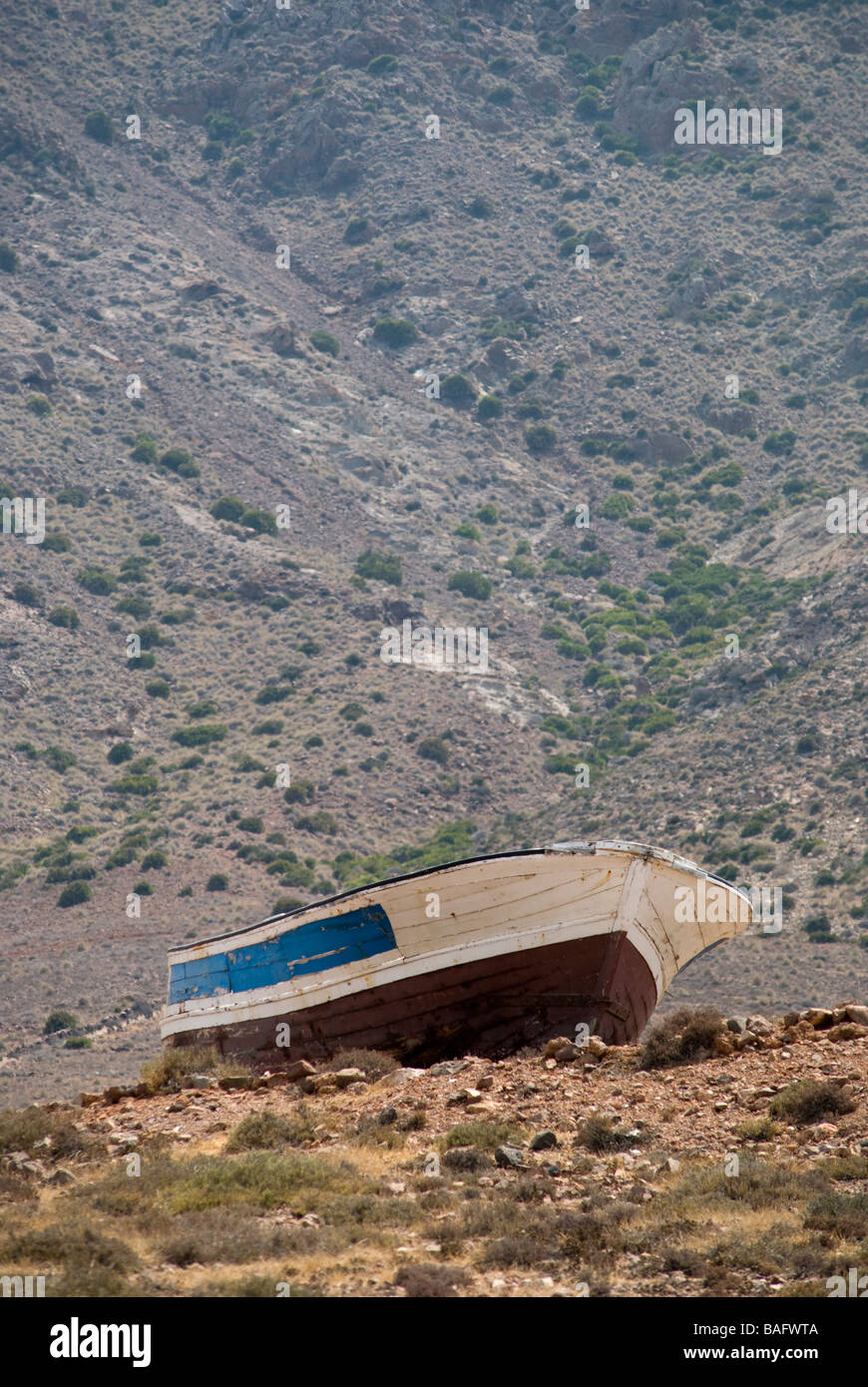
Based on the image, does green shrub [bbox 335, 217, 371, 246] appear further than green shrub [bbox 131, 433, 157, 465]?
Yes

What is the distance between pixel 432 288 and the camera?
354 feet

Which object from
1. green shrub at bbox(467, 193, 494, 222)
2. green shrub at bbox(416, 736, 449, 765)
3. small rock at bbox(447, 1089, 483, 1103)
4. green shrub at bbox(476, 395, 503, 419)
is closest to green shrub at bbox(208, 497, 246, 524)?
green shrub at bbox(476, 395, 503, 419)

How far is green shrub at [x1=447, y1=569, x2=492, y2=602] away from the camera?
81.6 m

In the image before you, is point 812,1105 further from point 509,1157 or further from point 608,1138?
point 509,1157

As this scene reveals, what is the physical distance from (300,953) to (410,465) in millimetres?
76503

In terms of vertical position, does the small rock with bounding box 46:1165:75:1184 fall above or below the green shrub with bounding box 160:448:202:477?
below

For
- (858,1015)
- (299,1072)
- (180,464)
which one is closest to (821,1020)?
(858,1015)

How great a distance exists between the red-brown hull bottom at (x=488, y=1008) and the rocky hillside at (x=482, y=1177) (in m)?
1.23

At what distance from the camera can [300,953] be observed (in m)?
17.4

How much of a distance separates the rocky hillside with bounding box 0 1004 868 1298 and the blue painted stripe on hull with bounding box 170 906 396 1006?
1.66 metres

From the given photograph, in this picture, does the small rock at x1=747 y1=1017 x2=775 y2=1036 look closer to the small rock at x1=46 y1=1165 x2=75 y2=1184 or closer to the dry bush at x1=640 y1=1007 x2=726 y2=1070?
the dry bush at x1=640 y1=1007 x2=726 y2=1070

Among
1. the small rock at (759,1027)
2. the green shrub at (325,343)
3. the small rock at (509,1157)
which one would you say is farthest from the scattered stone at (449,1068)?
the green shrub at (325,343)

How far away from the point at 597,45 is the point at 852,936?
11412 centimetres
